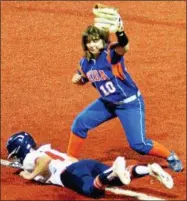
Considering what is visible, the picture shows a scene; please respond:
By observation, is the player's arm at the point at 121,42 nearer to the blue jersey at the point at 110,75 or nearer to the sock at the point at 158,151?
the blue jersey at the point at 110,75

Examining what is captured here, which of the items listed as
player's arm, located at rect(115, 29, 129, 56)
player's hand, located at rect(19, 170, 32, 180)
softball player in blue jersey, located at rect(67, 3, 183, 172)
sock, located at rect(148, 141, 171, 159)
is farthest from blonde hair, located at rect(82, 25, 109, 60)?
player's hand, located at rect(19, 170, 32, 180)

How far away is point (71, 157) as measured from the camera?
24.1ft

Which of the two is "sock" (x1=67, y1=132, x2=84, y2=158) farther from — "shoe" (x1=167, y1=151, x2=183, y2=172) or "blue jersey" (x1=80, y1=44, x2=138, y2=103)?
"shoe" (x1=167, y1=151, x2=183, y2=172)

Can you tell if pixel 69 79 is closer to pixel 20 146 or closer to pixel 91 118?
pixel 91 118

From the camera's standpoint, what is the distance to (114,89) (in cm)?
708

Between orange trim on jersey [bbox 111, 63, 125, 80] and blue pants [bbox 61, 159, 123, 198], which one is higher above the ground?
orange trim on jersey [bbox 111, 63, 125, 80]

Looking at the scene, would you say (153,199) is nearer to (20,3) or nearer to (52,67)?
(52,67)

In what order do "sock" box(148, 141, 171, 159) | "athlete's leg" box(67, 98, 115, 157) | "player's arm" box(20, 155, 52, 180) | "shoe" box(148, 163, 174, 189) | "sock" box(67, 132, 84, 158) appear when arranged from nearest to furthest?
"shoe" box(148, 163, 174, 189) → "player's arm" box(20, 155, 52, 180) → "sock" box(148, 141, 171, 159) → "athlete's leg" box(67, 98, 115, 157) → "sock" box(67, 132, 84, 158)

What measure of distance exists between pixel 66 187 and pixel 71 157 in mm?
471

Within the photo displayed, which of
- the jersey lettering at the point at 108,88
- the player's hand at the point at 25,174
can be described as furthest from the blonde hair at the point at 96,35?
the player's hand at the point at 25,174

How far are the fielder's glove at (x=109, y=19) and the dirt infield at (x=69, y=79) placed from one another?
173cm

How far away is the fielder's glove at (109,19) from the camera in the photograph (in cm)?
677

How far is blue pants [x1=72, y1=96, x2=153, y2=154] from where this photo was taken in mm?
7078

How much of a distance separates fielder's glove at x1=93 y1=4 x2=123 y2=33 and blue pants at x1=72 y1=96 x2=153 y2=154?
884 mm
